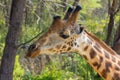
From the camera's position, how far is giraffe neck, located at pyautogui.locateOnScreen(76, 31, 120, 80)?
12.5 feet

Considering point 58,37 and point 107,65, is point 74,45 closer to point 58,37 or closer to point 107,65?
point 58,37

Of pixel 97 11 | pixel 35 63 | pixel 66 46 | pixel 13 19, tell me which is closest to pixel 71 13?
pixel 66 46

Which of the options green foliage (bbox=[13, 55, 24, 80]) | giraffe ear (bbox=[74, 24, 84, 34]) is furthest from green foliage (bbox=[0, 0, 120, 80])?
giraffe ear (bbox=[74, 24, 84, 34])

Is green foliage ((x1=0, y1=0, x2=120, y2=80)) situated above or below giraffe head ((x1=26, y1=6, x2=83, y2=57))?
below

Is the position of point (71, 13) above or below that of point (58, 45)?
above

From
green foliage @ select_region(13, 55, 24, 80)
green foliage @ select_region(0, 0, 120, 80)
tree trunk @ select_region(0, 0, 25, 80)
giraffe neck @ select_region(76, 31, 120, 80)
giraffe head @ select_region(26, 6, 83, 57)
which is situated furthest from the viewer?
green foliage @ select_region(13, 55, 24, 80)

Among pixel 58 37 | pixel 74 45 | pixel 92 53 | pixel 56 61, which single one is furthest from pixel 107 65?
pixel 56 61

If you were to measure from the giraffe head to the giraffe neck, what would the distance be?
0.40 feet

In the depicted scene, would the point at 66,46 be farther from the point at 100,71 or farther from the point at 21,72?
the point at 21,72

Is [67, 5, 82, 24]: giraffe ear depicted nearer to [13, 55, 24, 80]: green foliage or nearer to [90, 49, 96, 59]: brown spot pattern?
[90, 49, 96, 59]: brown spot pattern

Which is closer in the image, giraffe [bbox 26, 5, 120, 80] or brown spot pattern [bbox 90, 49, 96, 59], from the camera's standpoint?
giraffe [bbox 26, 5, 120, 80]

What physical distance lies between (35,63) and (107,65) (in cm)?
612

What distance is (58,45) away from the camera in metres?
3.63

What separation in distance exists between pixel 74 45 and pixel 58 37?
232 mm
